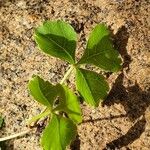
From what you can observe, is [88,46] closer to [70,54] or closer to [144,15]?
[70,54]

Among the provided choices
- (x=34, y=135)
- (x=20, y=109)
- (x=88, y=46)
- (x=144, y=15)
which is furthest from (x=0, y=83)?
(x=144, y=15)

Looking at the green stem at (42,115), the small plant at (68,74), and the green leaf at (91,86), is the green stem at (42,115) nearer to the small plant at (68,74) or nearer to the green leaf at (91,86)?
the small plant at (68,74)

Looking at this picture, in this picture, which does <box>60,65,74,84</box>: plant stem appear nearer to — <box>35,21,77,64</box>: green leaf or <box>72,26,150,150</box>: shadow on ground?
<box>35,21,77,64</box>: green leaf

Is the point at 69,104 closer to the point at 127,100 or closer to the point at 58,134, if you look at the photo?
the point at 58,134

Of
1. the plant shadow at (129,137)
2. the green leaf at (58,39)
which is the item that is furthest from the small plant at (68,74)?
the plant shadow at (129,137)

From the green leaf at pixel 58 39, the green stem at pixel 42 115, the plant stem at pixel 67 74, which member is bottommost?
the green stem at pixel 42 115

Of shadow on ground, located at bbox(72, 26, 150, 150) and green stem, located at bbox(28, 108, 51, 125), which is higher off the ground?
green stem, located at bbox(28, 108, 51, 125)

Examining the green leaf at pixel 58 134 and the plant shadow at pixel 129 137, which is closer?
the green leaf at pixel 58 134

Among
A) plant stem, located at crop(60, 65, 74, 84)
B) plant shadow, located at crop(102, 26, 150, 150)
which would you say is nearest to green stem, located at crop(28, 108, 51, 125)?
plant stem, located at crop(60, 65, 74, 84)

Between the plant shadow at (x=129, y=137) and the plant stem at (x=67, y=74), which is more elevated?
the plant stem at (x=67, y=74)
